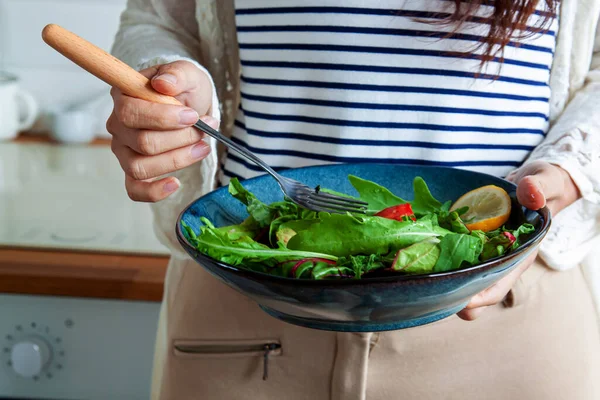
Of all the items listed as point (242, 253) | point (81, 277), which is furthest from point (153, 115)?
point (81, 277)

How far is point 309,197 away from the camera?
53 cm

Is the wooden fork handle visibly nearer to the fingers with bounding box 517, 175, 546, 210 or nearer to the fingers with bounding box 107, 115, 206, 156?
the fingers with bounding box 107, 115, 206, 156

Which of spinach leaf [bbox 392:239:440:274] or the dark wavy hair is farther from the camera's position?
the dark wavy hair

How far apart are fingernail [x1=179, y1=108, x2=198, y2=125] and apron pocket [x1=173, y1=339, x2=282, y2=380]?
0.88 ft

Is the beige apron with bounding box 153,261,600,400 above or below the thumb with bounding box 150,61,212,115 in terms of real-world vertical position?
below

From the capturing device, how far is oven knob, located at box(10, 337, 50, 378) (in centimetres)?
102

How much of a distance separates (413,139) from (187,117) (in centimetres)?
27

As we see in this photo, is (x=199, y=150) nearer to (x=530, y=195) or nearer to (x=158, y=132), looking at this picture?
(x=158, y=132)

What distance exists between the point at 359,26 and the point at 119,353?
71cm

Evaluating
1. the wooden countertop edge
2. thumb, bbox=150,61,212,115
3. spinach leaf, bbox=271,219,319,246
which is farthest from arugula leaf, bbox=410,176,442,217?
the wooden countertop edge

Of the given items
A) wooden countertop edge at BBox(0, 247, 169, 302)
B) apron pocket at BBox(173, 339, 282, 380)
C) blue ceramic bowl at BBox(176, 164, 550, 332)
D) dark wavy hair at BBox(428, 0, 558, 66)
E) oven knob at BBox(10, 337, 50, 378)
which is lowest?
oven knob at BBox(10, 337, 50, 378)

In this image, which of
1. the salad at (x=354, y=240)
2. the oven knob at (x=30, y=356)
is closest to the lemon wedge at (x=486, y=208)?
the salad at (x=354, y=240)

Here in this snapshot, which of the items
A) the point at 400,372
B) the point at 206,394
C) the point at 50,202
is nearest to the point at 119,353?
the point at 50,202

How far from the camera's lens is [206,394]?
26.2 inches
